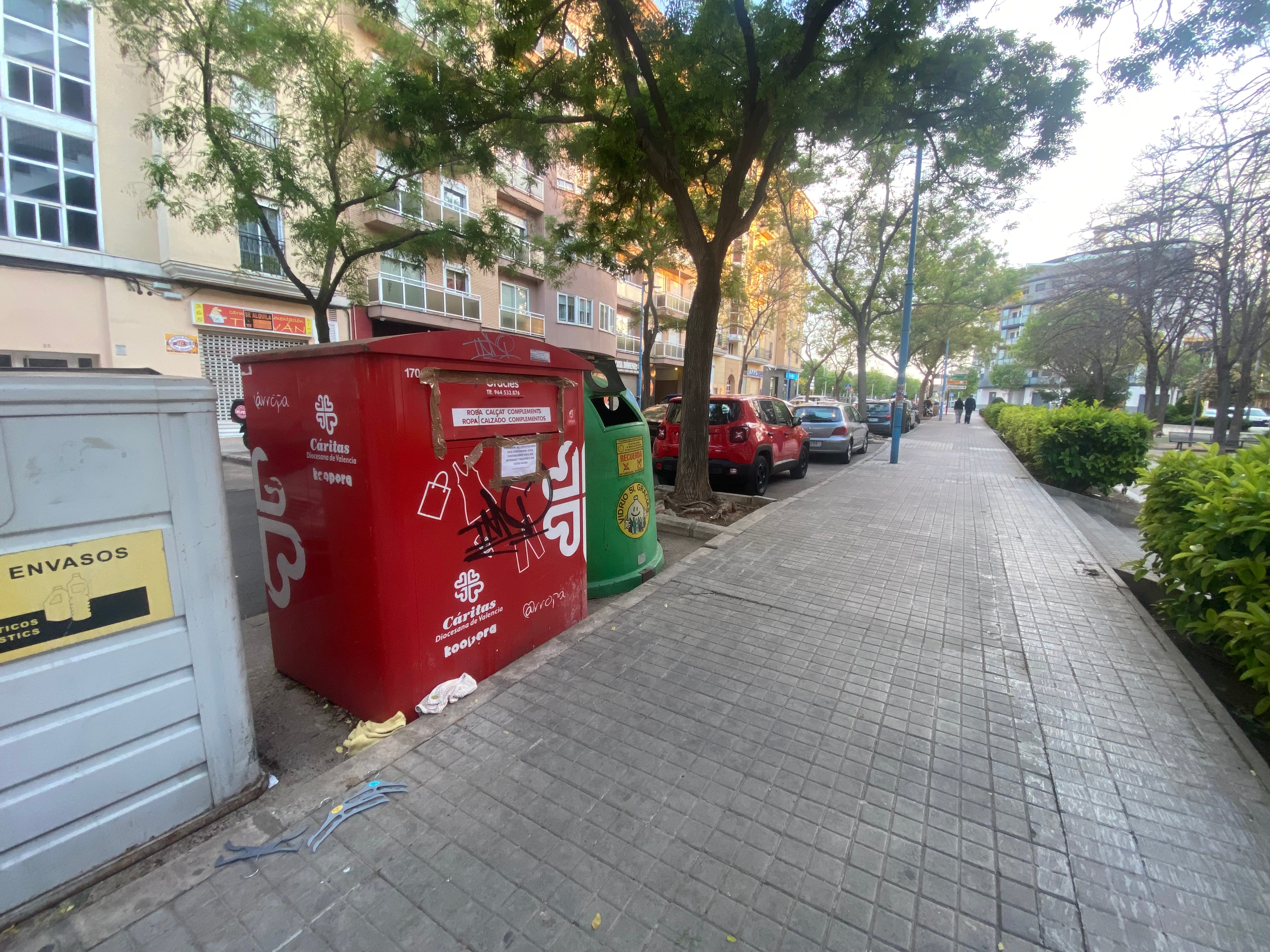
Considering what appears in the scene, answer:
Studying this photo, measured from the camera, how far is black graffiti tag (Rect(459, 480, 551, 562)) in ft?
9.52

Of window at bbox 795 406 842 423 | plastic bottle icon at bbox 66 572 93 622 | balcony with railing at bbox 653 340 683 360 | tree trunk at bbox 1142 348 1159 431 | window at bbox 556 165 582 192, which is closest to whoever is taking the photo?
plastic bottle icon at bbox 66 572 93 622

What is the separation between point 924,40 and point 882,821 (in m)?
8.58

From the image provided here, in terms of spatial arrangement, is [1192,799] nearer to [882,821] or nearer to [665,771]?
[882,821]

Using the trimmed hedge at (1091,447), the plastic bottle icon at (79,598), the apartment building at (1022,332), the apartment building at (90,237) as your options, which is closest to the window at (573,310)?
the apartment building at (90,237)

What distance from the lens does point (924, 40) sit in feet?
22.0

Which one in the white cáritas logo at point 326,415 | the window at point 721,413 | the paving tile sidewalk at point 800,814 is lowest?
the paving tile sidewalk at point 800,814

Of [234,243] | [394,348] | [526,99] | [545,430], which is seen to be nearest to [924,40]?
[526,99]

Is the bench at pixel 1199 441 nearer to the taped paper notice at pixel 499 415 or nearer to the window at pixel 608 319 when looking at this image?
the taped paper notice at pixel 499 415

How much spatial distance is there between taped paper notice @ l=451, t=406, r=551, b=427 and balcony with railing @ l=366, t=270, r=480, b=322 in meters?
15.8

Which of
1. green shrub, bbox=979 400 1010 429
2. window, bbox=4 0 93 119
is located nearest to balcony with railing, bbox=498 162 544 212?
window, bbox=4 0 93 119

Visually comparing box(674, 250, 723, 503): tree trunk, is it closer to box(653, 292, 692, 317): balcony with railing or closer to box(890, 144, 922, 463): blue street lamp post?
box(890, 144, 922, 463): blue street lamp post

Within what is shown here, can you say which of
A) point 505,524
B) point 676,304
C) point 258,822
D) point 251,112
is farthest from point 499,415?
point 676,304

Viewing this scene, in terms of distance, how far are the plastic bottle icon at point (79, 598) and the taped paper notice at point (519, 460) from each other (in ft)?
5.45

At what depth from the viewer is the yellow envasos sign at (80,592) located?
1.62 m
